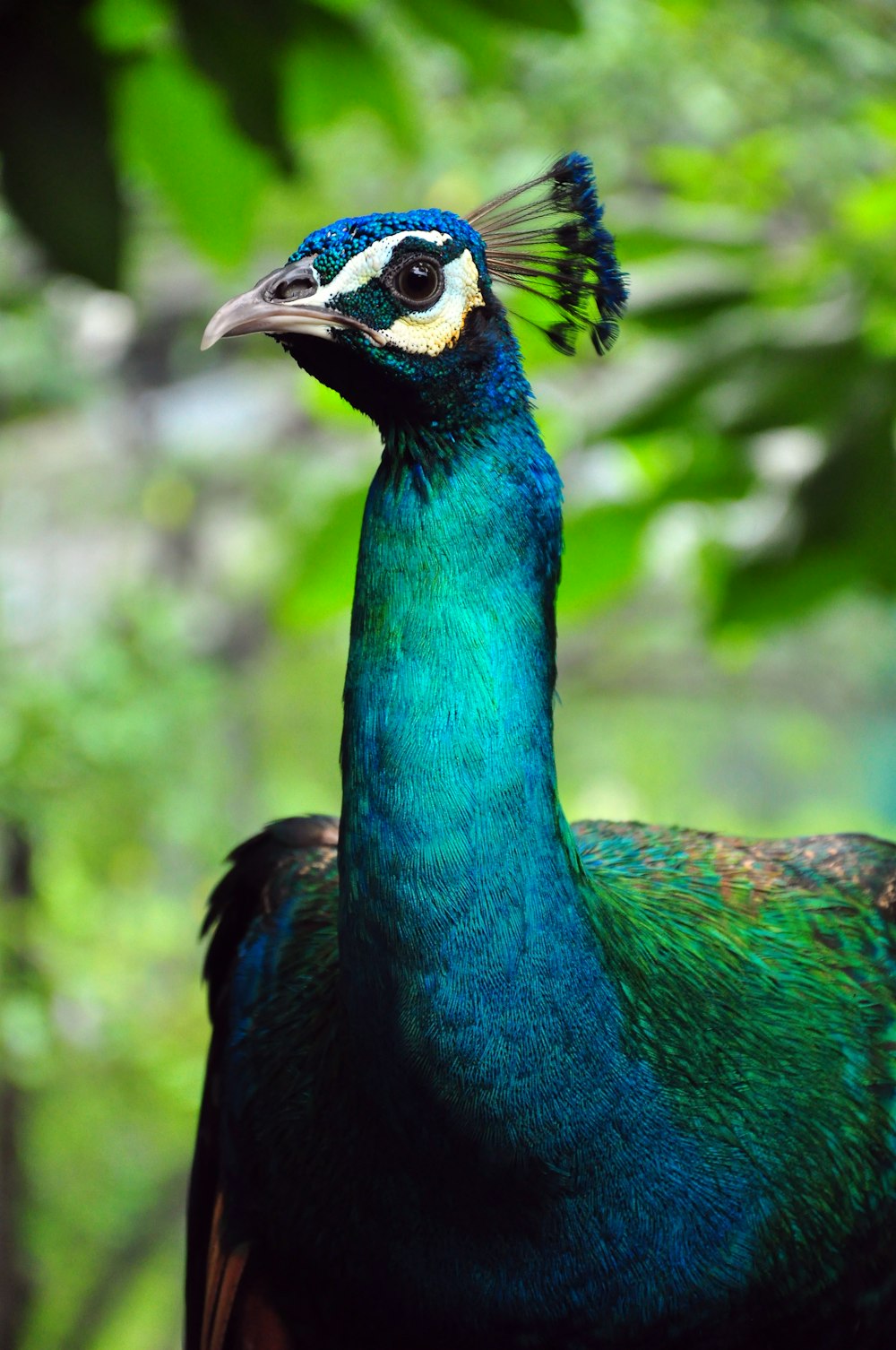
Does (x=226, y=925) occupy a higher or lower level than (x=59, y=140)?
lower

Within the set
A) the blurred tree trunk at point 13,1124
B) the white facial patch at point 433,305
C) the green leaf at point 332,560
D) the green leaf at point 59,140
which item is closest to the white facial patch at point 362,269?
the white facial patch at point 433,305

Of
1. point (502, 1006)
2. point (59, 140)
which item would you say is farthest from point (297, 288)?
point (502, 1006)

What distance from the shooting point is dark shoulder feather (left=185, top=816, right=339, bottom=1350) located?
1015 mm

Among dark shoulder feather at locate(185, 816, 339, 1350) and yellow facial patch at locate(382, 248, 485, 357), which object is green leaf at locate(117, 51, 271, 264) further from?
dark shoulder feather at locate(185, 816, 339, 1350)

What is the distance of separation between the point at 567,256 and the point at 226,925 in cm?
58

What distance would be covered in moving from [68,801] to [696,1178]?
9.52ft

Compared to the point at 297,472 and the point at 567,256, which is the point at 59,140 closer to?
the point at 567,256

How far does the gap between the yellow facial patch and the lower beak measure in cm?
1

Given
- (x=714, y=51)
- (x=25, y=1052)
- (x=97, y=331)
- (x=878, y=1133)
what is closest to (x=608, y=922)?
(x=878, y=1133)

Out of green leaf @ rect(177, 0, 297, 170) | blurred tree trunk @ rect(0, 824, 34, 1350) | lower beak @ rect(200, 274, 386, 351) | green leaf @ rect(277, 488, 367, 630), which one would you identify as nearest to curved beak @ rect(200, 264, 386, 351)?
lower beak @ rect(200, 274, 386, 351)

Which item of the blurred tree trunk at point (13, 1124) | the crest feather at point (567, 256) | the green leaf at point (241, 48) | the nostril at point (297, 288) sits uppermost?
the green leaf at point (241, 48)

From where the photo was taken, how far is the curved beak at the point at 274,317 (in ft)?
2.16

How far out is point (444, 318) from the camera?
0.72 metres

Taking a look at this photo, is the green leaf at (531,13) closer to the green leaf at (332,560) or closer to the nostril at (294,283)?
the nostril at (294,283)
